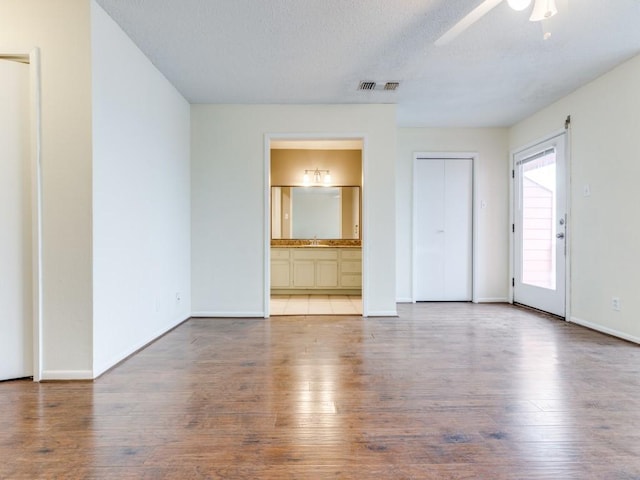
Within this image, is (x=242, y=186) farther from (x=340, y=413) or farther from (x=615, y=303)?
(x=615, y=303)

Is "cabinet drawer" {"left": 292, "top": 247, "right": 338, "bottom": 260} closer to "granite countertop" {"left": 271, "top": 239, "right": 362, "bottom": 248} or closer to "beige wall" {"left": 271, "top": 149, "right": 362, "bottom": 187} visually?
"granite countertop" {"left": 271, "top": 239, "right": 362, "bottom": 248}

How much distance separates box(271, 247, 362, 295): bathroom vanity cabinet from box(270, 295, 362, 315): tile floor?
0.15 meters

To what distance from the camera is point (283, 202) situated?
6484mm

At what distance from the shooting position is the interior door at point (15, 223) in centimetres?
231

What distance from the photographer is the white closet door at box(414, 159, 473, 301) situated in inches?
206

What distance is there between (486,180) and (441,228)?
93 centimetres

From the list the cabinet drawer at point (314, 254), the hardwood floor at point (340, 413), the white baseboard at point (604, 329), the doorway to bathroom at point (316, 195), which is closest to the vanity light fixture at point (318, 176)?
the doorway to bathroom at point (316, 195)

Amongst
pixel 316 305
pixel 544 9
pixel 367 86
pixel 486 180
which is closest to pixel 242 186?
pixel 367 86

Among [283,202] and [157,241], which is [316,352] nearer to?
[157,241]

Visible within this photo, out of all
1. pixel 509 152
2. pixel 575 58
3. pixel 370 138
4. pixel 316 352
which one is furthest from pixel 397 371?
pixel 509 152

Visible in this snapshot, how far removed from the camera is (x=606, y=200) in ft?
11.4

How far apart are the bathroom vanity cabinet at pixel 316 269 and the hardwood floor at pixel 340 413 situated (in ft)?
9.22

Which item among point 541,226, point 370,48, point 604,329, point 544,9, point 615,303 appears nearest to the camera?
point 544,9

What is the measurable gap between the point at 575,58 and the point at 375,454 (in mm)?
3509
